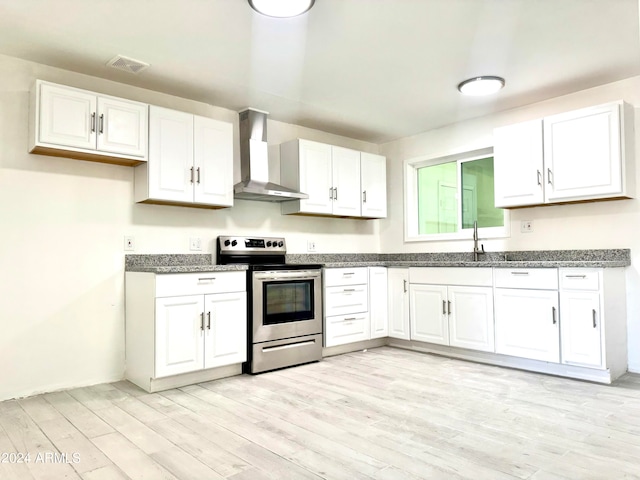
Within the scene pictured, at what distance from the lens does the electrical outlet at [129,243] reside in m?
3.48

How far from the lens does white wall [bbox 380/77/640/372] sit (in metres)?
3.43

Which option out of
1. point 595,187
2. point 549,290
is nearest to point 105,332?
point 549,290

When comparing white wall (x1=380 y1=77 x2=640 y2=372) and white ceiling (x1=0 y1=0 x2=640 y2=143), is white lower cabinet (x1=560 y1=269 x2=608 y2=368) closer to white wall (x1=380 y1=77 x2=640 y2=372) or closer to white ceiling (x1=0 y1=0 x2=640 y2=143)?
white wall (x1=380 y1=77 x2=640 y2=372)

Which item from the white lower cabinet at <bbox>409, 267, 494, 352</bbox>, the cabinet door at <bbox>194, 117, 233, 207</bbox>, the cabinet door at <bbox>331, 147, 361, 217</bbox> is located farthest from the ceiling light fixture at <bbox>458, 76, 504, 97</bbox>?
the cabinet door at <bbox>194, 117, 233, 207</bbox>

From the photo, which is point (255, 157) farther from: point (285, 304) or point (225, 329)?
point (225, 329)

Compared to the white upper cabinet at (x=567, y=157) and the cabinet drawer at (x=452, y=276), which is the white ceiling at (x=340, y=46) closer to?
the white upper cabinet at (x=567, y=157)

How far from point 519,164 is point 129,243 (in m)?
3.31

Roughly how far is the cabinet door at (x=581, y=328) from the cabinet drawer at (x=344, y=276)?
1792 millimetres

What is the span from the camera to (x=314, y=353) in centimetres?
394

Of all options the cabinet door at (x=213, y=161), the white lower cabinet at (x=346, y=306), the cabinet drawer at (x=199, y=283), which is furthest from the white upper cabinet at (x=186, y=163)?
the white lower cabinet at (x=346, y=306)

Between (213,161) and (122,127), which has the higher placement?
(122,127)

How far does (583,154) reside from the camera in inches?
135

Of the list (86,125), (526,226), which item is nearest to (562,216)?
(526,226)

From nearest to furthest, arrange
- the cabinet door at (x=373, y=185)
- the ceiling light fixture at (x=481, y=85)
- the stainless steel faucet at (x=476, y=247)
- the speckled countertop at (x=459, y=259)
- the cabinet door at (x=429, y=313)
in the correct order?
the speckled countertop at (x=459, y=259) → the ceiling light fixture at (x=481, y=85) → the cabinet door at (x=429, y=313) → the stainless steel faucet at (x=476, y=247) → the cabinet door at (x=373, y=185)
